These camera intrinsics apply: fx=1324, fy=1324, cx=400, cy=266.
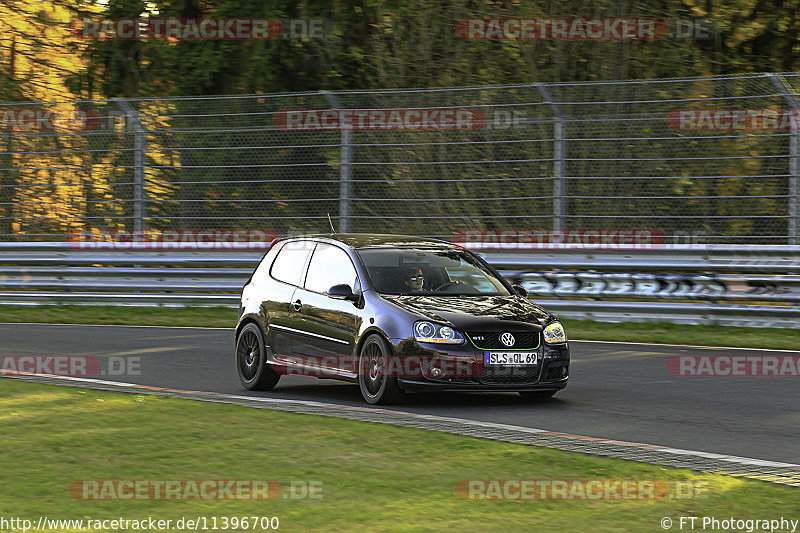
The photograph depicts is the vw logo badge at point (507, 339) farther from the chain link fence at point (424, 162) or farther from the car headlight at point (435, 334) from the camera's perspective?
the chain link fence at point (424, 162)

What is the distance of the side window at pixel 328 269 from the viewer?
1161cm

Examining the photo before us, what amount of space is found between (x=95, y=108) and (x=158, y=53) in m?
4.07

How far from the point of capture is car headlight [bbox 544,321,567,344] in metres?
10.9

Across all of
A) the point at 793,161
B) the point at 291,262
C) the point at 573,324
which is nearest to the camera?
the point at 291,262

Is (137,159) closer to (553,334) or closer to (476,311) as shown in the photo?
(476,311)

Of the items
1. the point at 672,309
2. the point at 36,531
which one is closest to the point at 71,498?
the point at 36,531

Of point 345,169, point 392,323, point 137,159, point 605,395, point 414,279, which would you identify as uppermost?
point 137,159

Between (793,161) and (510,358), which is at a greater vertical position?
(793,161)

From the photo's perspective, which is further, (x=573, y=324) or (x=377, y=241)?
(x=573, y=324)

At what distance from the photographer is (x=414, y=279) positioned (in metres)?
11.6

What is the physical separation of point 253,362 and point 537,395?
2691 millimetres

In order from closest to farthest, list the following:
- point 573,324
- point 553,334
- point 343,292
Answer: point 553,334 → point 343,292 → point 573,324

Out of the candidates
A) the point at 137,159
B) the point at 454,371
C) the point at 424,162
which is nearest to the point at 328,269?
the point at 454,371

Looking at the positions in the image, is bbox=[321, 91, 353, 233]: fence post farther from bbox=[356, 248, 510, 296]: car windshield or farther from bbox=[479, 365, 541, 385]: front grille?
bbox=[479, 365, 541, 385]: front grille
